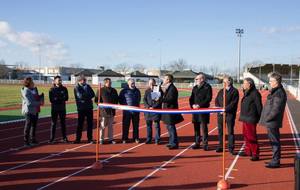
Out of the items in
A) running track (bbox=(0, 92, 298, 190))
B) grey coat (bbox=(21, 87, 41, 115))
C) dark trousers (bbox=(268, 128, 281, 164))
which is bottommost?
running track (bbox=(0, 92, 298, 190))

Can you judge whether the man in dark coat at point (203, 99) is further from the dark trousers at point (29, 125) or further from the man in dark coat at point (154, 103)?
the dark trousers at point (29, 125)

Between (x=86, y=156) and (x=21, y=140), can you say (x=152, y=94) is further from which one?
(x=21, y=140)

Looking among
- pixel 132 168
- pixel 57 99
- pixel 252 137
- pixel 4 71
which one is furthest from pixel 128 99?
pixel 4 71

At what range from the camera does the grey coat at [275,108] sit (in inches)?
342

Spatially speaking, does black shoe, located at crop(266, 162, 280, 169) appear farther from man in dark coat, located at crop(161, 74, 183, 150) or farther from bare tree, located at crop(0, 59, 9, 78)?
bare tree, located at crop(0, 59, 9, 78)

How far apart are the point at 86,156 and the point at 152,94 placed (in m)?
2.78

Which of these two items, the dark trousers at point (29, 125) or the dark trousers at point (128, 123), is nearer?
the dark trousers at point (29, 125)

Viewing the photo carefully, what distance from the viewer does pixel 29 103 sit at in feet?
36.8

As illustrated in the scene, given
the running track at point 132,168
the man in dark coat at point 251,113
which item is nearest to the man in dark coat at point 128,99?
the running track at point 132,168

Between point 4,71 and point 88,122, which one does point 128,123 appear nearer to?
point 88,122

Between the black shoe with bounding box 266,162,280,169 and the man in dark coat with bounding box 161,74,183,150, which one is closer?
the black shoe with bounding box 266,162,280,169

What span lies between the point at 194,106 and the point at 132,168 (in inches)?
111

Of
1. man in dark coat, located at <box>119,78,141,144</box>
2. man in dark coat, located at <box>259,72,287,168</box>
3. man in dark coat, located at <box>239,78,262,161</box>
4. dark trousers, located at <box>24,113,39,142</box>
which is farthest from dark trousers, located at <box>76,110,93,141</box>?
man in dark coat, located at <box>259,72,287,168</box>

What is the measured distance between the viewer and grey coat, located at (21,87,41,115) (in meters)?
11.2
